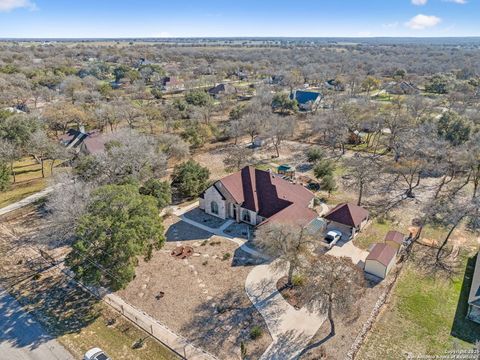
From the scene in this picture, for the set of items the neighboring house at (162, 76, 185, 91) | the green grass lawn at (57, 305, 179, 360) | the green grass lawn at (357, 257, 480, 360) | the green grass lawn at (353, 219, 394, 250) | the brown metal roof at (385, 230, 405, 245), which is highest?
the neighboring house at (162, 76, 185, 91)

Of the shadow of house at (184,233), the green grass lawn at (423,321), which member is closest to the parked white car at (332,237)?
the green grass lawn at (423,321)

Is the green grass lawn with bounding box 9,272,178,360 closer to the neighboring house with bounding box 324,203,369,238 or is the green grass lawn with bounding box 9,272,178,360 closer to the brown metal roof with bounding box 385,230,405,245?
the neighboring house with bounding box 324,203,369,238

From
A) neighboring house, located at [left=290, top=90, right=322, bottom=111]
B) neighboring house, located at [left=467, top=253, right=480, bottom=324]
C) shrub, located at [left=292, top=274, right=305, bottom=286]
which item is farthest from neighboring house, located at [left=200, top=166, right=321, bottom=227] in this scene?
neighboring house, located at [left=290, top=90, right=322, bottom=111]

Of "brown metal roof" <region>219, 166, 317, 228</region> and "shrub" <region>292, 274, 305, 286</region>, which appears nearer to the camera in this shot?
"shrub" <region>292, 274, 305, 286</region>

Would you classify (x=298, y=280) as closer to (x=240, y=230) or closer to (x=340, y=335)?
(x=340, y=335)

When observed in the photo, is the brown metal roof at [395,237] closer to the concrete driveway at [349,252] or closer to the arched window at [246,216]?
the concrete driveway at [349,252]

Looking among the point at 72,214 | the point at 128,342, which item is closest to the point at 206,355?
the point at 128,342

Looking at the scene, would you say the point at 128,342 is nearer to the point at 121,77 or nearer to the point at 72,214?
the point at 72,214
